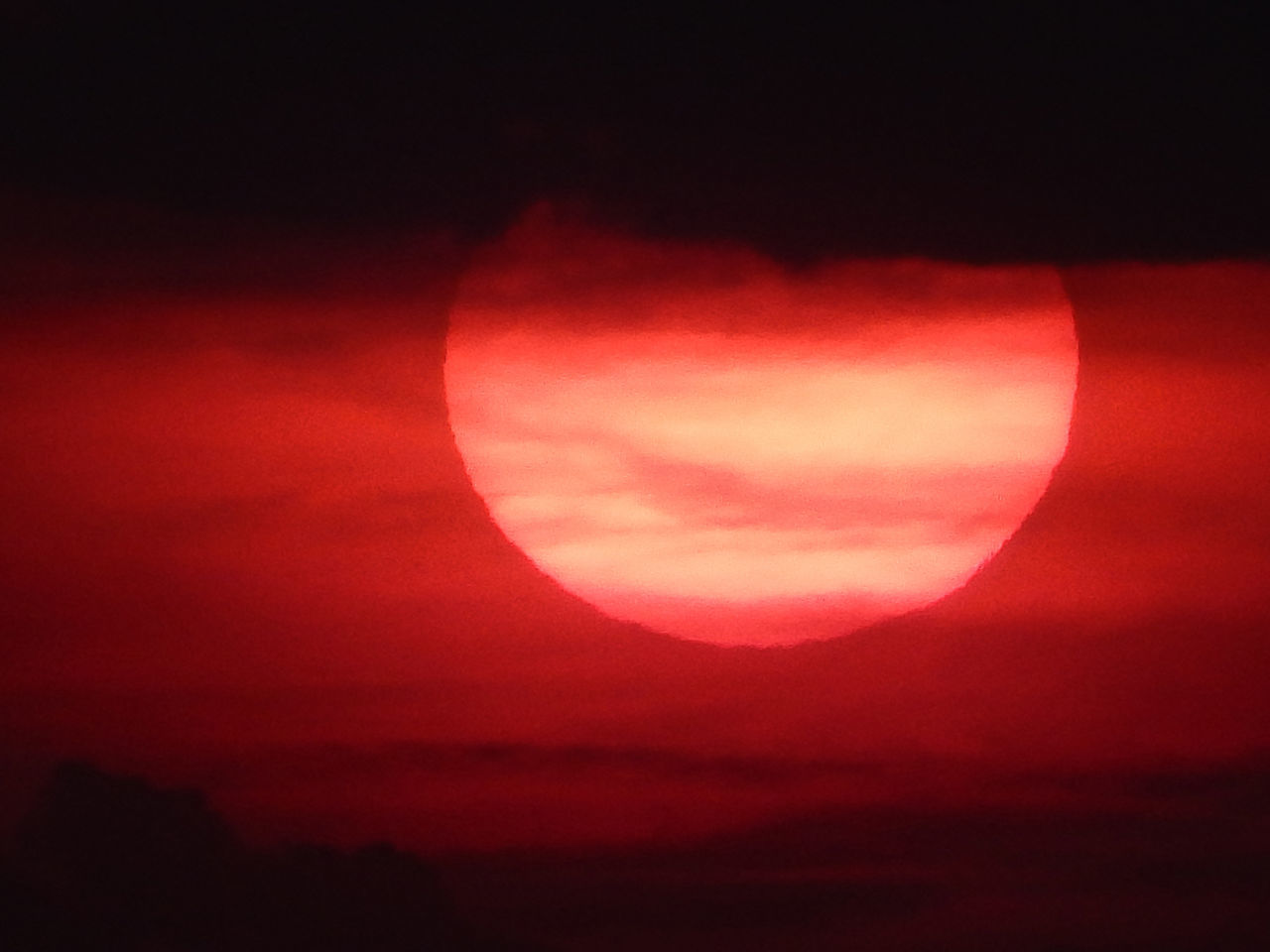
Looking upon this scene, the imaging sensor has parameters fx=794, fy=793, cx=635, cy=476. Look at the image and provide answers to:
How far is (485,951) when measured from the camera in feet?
98.2

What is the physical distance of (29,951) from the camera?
94.4ft

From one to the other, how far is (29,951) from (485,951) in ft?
53.7
